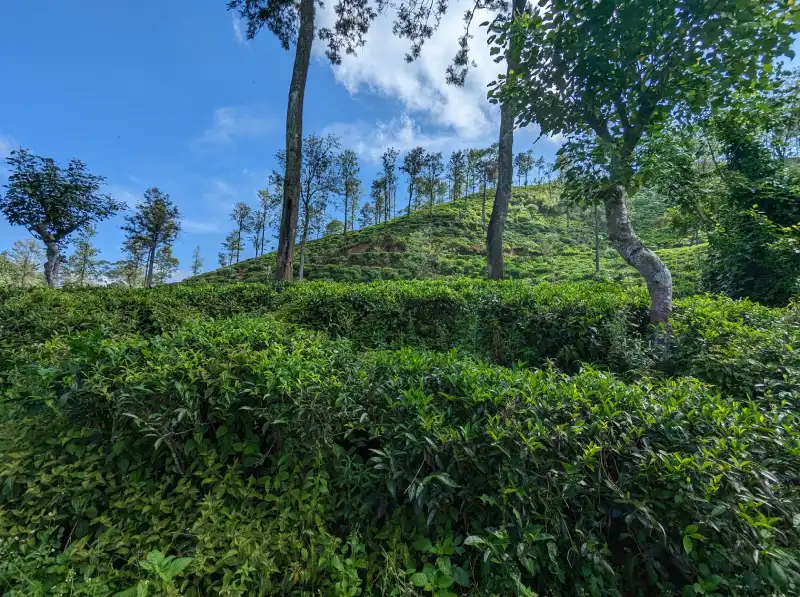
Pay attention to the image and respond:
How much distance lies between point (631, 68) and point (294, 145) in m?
7.68

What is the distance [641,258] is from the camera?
3779 millimetres

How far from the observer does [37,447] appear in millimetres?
2271

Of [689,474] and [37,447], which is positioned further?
[37,447]

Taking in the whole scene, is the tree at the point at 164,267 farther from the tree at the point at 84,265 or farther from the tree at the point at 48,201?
the tree at the point at 48,201

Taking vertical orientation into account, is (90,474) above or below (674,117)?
below

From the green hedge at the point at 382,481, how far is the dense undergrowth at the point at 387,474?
0.01m

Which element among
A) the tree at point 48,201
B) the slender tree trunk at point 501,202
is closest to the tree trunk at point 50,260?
the tree at point 48,201

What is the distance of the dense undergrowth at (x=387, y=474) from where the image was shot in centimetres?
148

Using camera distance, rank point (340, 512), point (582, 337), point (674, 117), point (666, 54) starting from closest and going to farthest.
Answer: point (340, 512), point (666, 54), point (674, 117), point (582, 337)

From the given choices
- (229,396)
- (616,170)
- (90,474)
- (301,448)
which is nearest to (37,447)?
(90,474)

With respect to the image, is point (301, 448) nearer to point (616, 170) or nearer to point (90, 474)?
point (90, 474)

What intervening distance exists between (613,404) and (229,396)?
2.30 metres

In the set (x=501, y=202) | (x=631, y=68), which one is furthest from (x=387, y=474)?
(x=501, y=202)

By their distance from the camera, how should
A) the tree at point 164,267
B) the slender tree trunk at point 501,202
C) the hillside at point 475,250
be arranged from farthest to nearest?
the tree at point 164,267 < the hillside at point 475,250 < the slender tree trunk at point 501,202
